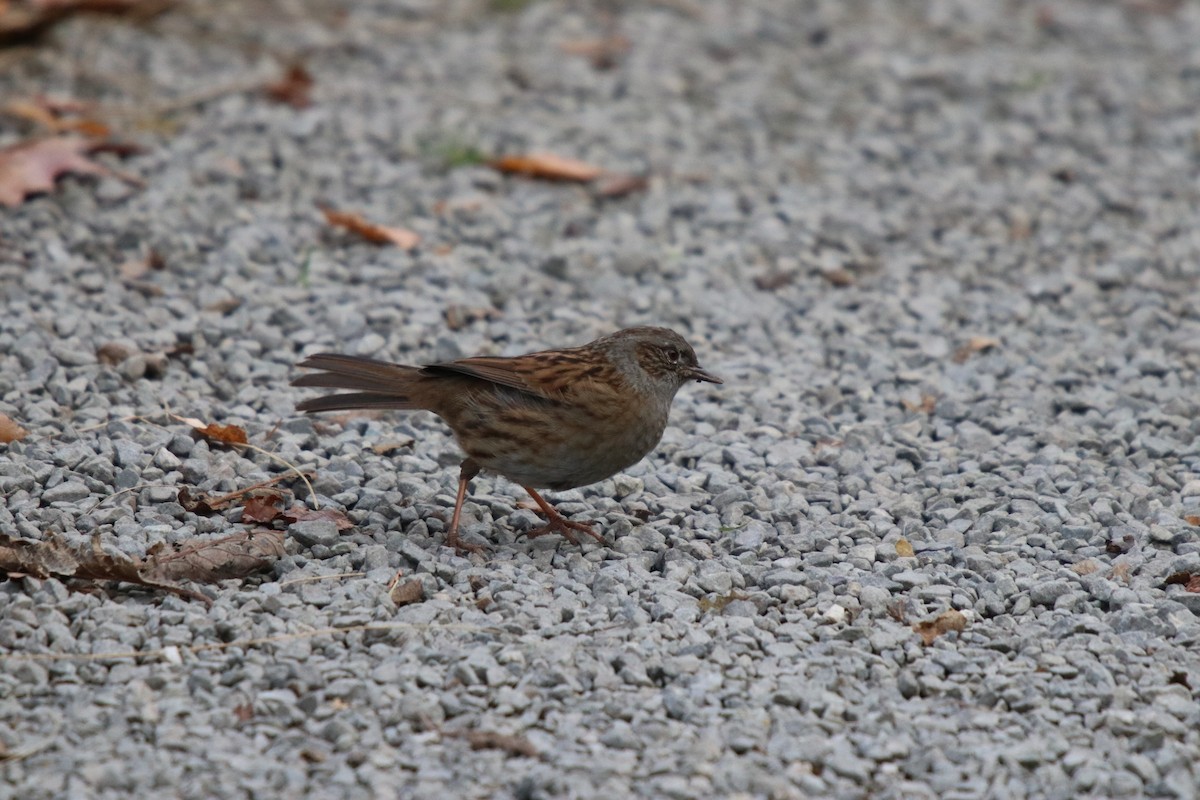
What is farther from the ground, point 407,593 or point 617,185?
point 617,185

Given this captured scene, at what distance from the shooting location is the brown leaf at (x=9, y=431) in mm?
5906

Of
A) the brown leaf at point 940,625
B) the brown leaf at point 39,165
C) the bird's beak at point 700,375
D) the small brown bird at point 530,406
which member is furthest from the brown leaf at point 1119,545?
the brown leaf at point 39,165

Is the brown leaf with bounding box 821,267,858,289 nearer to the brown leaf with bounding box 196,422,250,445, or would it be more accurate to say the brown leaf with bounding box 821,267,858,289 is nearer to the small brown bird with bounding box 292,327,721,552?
the small brown bird with bounding box 292,327,721,552

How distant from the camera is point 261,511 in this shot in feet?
18.2

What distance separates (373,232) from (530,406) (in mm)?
2979

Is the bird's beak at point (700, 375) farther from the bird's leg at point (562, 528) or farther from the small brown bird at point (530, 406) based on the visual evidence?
the bird's leg at point (562, 528)

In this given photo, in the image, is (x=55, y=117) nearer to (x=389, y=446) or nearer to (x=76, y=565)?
(x=389, y=446)

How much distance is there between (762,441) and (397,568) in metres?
2.05

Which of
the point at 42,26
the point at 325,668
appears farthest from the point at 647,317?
the point at 42,26

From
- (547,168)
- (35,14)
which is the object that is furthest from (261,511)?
(35,14)

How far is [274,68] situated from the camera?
10.4 m

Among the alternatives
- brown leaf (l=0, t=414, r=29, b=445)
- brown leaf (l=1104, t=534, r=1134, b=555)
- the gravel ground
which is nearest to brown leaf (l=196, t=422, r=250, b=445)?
the gravel ground

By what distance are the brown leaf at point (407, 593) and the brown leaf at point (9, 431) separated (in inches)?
74.2

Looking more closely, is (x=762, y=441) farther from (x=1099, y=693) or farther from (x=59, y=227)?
(x=59, y=227)
